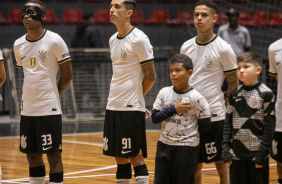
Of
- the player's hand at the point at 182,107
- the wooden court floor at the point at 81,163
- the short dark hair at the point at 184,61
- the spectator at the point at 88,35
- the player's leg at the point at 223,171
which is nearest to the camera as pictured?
the player's hand at the point at 182,107

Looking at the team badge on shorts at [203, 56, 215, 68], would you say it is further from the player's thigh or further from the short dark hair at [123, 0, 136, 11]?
the player's thigh

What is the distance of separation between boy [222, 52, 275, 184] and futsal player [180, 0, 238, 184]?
0.66 m

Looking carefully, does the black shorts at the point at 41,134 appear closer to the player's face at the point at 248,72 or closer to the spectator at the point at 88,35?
the player's face at the point at 248,72

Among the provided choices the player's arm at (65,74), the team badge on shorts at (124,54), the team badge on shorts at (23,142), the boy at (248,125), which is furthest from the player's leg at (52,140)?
the boy at (248,125)

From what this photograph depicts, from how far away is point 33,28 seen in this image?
498 centimetres

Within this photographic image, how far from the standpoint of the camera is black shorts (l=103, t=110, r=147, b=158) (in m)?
4.87

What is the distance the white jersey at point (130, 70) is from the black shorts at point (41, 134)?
0.55 m

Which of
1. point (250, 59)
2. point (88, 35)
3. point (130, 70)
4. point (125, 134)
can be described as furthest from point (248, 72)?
point (88, 35)

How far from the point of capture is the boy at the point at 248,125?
4012mm

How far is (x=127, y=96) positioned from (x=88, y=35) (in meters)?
7.56

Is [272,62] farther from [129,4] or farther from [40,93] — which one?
[40,93]

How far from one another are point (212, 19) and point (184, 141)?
4.05 ft

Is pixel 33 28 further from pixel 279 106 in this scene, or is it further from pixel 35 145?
pixel 279 106

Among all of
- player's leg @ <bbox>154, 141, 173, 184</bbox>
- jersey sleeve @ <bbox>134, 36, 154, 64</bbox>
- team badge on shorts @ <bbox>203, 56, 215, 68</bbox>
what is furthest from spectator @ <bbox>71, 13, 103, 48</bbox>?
player's leg @ <bbox>154, 141, 173, 184</bbox>
